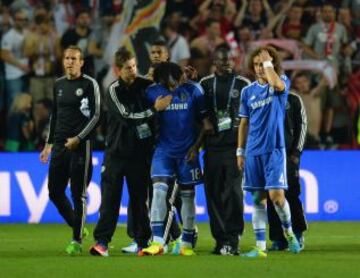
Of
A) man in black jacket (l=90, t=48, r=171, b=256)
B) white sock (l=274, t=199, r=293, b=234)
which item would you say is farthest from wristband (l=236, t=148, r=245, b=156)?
man in black jacket (l=90, t=48, r=171, b=256)

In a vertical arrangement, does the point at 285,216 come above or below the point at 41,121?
above

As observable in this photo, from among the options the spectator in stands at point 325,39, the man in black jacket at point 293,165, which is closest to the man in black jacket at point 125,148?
the man in black jacket at point 293,165

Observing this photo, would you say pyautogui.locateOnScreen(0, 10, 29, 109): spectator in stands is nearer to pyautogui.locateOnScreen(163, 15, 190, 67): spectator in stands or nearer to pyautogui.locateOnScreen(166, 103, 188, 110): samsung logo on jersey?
pyautogui.locateOnScreen(163, 15, 190, 67): spectator in stands

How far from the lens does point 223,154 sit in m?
12.1

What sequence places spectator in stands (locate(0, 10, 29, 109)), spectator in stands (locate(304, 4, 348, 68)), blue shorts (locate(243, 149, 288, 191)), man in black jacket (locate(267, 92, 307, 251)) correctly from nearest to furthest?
blue shorts (locate(243, 149, 288, 191)), man in black jacket (locate(267, 92, 307, 251)), spectator in stands (locate(0, 10, 29, 109)), spectator in stands (locate(304, 4, 348, 68))

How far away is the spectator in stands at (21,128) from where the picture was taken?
19094mm

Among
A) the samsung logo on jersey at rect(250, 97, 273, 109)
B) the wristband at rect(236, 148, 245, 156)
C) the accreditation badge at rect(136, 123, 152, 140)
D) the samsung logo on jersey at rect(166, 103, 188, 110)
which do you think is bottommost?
the wristband at rect(236, 148, 245, 156)

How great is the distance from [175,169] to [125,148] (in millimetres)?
561

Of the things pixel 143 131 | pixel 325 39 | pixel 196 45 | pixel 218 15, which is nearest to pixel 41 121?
pixel 196 45

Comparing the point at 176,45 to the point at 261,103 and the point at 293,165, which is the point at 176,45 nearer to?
the point at 293,165

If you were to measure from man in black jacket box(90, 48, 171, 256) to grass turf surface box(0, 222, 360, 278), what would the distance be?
0.44 metres

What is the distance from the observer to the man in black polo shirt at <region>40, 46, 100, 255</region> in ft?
39.7

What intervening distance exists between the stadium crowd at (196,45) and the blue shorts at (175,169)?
304 inches

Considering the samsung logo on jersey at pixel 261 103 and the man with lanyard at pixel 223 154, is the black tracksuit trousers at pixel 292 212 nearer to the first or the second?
the man with lanyard at pixel 223 154
